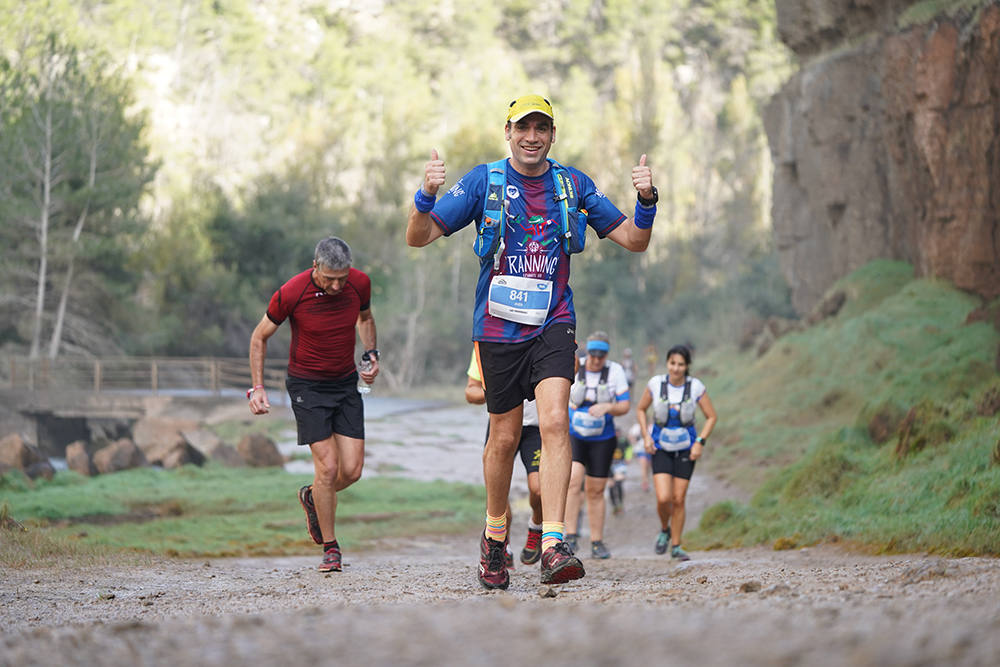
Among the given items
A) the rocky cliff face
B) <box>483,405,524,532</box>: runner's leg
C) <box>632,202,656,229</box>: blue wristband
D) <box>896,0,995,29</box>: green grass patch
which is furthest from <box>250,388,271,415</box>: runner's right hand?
<box>896,0,995,29</box>: green grass patch

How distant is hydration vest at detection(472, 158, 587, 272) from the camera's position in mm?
5684

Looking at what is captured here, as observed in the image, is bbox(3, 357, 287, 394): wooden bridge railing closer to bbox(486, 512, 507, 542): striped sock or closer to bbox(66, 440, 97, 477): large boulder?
bbox(66, 440, 97, 477): large boulder

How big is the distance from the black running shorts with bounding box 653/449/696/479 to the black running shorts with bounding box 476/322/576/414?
170 inches

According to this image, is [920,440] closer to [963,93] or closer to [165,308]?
[963,93]

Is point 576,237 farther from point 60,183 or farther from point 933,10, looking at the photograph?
point 60,183

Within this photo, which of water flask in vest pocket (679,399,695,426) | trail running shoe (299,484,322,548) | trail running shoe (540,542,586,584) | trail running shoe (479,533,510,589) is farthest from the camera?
water flask in vest pocket (679,399,695,426)

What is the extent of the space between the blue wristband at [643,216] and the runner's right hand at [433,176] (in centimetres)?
101

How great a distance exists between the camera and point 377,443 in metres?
25.0

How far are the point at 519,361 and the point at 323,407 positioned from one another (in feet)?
8.18

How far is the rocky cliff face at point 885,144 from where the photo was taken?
1595 centimetres

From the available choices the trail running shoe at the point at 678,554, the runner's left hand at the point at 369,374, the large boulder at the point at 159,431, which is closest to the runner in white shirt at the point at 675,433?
the trail running shoe at the point at 678,554

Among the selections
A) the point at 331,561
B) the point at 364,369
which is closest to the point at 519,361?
the point at 364,369

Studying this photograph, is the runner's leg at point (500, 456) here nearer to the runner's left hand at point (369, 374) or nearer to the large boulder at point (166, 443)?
the runner's left hand at point (369, 374)

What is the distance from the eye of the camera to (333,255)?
24.8 ft
